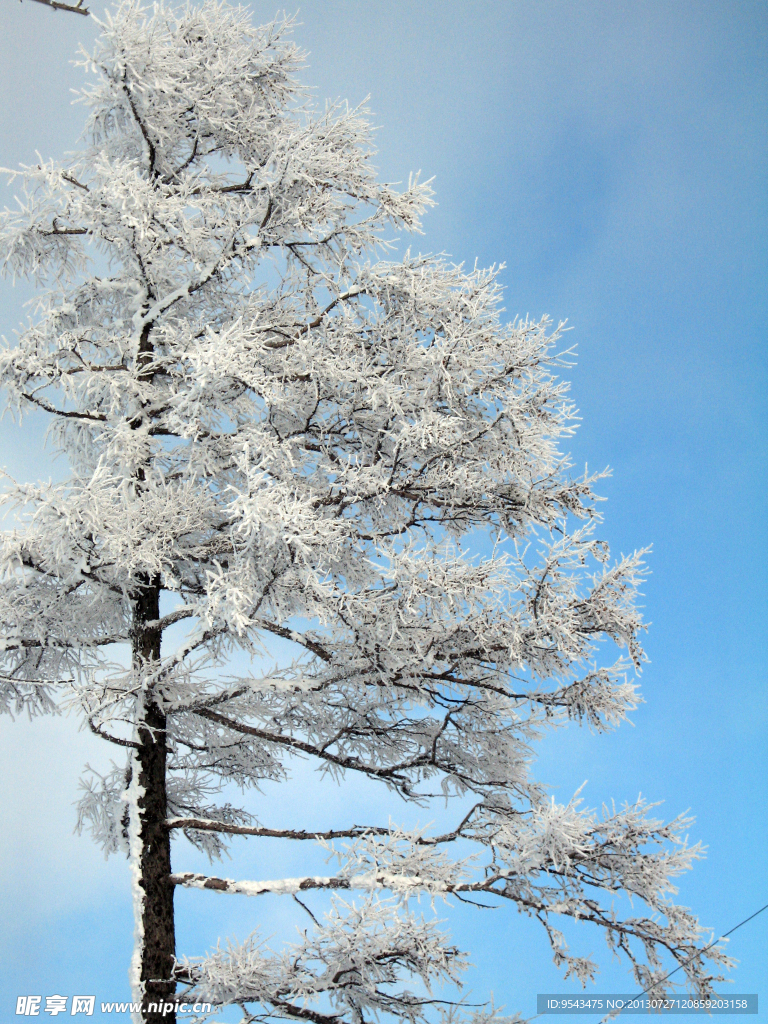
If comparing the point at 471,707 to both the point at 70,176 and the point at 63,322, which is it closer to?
the point at 63,322

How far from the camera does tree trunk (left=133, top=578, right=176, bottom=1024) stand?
19.9 ft

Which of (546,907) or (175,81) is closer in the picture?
(546,907)

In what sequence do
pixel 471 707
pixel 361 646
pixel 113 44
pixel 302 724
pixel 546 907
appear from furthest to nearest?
pixel 302 724
pixel 471 707
pixel 113 44
pixel 361 646
pixel 546 907

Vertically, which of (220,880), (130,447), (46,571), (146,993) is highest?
(130,447)

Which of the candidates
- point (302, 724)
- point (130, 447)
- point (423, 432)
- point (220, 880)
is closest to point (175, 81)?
point (130, 447)

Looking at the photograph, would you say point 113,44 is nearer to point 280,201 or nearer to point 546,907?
point 280,201

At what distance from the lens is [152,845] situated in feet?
21.2

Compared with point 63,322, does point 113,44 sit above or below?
above

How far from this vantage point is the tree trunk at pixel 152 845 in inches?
239

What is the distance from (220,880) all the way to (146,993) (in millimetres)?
874

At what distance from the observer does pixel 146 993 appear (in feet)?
19.8

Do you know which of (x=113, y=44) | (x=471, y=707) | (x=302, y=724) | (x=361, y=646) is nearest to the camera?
(x=361, y=646)

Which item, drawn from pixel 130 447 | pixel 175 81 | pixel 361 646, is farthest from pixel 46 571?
pixel 175 81

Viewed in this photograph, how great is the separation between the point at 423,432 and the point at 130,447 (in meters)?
2.33
